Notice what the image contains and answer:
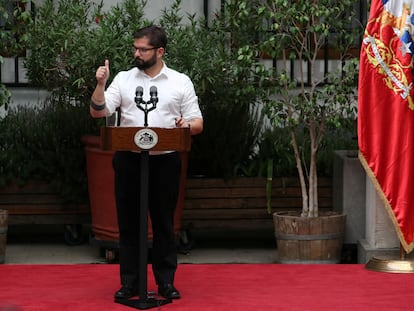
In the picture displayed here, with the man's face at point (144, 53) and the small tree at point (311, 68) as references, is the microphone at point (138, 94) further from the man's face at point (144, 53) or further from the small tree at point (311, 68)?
A: the small tree at point (311, 68)

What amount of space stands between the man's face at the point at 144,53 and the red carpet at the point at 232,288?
1583mm

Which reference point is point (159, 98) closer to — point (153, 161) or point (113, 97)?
point (113, 97)

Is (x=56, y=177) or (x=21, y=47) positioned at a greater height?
(x=21, y=47)

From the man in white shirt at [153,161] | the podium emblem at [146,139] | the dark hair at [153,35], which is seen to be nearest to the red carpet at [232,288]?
the man in white shirt at [153,161]

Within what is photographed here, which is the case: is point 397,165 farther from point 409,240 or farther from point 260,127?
point 260,127

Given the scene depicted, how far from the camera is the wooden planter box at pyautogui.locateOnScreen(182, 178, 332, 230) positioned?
34.1 feet

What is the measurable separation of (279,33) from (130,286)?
3.11m

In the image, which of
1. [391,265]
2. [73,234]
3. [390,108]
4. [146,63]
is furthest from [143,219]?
[73,234]

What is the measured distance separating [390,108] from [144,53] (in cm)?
242

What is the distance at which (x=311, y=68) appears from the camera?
9.81 metres

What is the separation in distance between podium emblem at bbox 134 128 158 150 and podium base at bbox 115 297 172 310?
1023mm

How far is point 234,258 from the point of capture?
33.6 ft

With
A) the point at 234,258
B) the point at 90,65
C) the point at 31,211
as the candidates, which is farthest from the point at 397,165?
the point at 31,211

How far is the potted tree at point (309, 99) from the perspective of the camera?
9.51m
